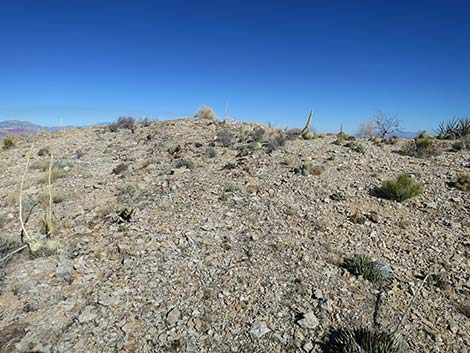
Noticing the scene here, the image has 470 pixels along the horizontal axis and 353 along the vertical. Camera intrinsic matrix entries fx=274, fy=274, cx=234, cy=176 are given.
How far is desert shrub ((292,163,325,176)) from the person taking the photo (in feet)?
30.1

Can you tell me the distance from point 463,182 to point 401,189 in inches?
85.2

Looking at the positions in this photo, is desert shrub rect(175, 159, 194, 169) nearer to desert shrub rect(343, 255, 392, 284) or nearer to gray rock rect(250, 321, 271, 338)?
desert shrub rect(343, 255, 392, 284)

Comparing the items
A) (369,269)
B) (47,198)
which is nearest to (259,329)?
(369,269)

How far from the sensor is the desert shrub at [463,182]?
7645mm

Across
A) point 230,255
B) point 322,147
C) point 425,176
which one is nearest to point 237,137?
point 322,147

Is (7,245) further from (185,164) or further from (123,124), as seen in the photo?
(123,124)

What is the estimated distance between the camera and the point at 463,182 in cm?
788

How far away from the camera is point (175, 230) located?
6309 mm

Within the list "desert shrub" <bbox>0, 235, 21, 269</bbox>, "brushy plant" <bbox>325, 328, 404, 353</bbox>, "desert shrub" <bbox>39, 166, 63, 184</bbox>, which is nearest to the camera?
"brushy plant" <bbox>325, 328, 404, 353</bbox>

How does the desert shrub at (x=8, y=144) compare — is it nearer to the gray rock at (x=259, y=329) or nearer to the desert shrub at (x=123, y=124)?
the desert shrub at (x=123, y=124)

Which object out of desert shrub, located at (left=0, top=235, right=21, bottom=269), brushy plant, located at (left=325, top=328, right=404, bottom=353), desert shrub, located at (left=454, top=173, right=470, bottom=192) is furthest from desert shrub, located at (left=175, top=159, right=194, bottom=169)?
desert shrub, located at (left=454, top=173, right=470, bottom=192)

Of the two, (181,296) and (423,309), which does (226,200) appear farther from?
(423,309)

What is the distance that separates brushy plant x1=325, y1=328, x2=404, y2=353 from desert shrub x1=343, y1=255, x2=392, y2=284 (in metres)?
1.24

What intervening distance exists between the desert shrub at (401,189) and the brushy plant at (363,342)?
4.70 metres
